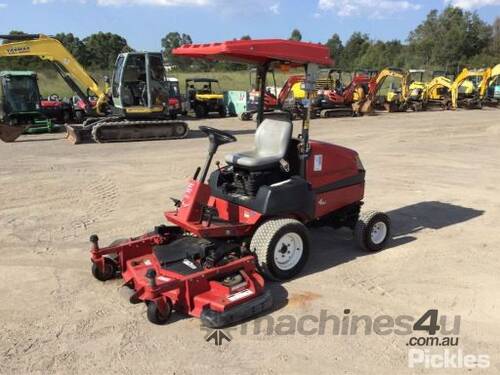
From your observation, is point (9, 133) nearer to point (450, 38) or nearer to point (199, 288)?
point (199, 288)

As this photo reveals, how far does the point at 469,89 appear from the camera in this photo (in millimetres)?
28578

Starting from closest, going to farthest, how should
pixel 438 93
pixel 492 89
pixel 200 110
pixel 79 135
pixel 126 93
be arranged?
pixel 79 135 < pixel 126 93 < pixel 200 110 < pixel 438 93 < pixel 492 89

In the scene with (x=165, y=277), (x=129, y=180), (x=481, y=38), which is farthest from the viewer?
(x=481, y=38)

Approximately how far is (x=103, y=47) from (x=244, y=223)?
5141 centimetres

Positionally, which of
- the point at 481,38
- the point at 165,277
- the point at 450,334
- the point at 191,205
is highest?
the point at 481,38

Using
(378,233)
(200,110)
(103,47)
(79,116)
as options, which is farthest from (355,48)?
(378,233)

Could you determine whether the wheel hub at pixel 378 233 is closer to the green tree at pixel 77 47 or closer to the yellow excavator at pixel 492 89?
the yellow excavator at pixel 492 89

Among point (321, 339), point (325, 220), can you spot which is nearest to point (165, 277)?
point (321, 339)

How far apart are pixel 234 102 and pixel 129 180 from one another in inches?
552

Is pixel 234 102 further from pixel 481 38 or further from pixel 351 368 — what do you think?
pixel 481 38

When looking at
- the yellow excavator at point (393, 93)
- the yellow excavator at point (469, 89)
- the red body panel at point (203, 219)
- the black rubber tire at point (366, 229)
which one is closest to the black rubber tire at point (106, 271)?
the red body panel at point (203, 219)

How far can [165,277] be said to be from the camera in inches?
168

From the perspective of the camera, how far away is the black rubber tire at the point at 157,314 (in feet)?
12.9

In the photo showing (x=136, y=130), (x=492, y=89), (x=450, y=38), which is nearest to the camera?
(x=136, y=130)
